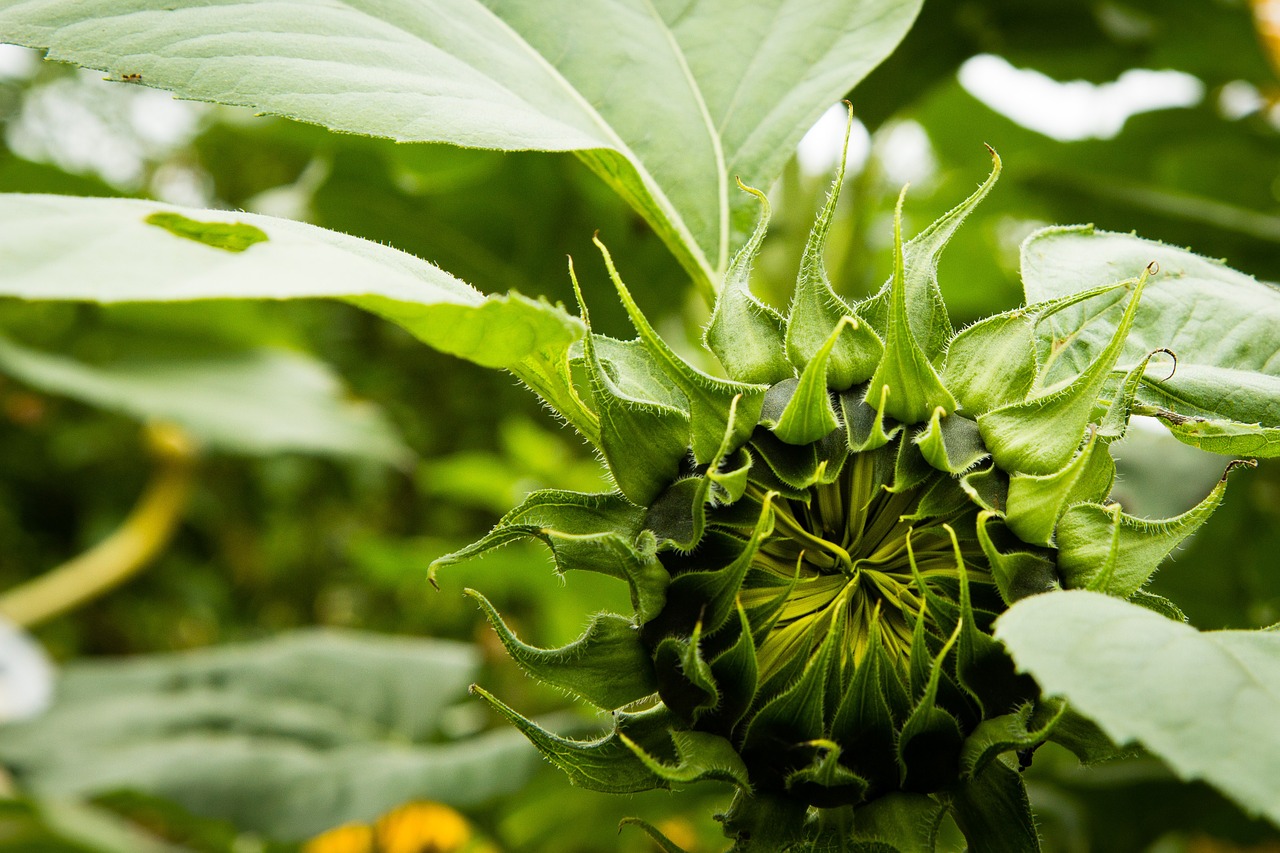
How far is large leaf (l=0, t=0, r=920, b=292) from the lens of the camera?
0.64m

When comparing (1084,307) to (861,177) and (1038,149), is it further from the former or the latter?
(1038,149)

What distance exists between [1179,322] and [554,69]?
0.43m

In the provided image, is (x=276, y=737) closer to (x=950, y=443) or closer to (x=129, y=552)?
(x=129, y=552)

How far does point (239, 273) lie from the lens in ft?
1.37

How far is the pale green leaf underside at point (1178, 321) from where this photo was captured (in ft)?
2.09

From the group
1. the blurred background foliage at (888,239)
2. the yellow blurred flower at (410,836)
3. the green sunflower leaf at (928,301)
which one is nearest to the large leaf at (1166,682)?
the green sunflower leaf at (928,301)

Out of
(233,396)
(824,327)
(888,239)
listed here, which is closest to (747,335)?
(824,327)

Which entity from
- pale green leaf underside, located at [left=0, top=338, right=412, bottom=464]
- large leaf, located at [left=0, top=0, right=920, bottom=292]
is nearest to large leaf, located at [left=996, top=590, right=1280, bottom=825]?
large leaf, located at [left=0, top=0, right=920, bottom=292]

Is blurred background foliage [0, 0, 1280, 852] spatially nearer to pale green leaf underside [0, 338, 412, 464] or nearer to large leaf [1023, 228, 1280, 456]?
pale green leaf underside [0, 338, 412, 464]

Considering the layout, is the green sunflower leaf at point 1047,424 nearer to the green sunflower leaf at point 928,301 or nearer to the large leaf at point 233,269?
the green sunflower leaf at point 928,301

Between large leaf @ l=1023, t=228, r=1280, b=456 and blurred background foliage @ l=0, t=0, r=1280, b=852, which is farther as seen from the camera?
blurred background foliage @ l=0, t=0, r=1280, b=852

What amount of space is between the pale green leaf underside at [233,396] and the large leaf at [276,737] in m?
0.33

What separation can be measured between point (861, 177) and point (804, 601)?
97cm

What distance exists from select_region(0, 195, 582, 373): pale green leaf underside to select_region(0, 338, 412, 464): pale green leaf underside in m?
1.42
